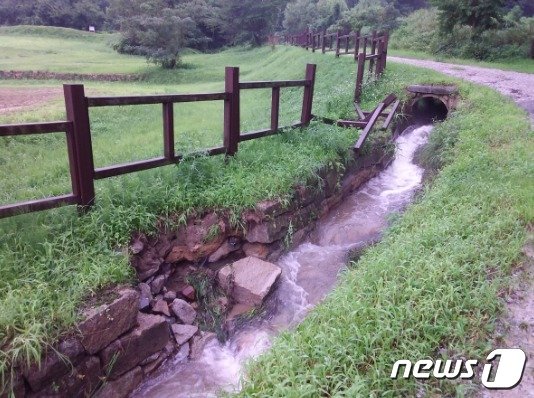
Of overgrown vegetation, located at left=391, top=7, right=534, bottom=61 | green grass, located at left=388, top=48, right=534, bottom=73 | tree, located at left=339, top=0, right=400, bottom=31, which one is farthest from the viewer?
tree, located at left=339, top=0, right=400, bottom=31

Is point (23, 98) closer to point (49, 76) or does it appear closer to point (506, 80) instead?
point (49, 76)

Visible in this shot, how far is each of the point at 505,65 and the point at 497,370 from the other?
17.8 m

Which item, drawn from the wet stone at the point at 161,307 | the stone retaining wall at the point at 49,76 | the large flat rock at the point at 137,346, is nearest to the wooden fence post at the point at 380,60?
the wet stone at the point at 161,307

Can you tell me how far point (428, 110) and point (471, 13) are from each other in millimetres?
8672

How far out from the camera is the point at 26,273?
155 inches

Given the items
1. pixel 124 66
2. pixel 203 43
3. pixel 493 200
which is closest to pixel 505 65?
pixel 493 200

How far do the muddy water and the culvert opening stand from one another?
4.03 metres

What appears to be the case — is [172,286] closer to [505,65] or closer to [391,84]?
[391,84]

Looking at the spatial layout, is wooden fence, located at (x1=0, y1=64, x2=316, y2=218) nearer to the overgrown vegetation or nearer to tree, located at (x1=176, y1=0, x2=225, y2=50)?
the overgrown vegetation

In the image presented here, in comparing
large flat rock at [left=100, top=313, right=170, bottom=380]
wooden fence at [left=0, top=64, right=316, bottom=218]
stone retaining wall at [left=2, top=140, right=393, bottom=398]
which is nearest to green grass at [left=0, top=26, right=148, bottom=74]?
wooden fence at [left=0, top=64, right=316, bottom=218]

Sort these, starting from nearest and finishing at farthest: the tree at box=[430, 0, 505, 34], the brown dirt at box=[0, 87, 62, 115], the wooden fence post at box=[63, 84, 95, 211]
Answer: the wooden fence post at box=[63, 84, 95, 211], the brown dirt at box=[0, 87, 62, 115], the tree at box=[430, 0, 505, 34]

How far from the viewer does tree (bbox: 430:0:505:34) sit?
18.2m

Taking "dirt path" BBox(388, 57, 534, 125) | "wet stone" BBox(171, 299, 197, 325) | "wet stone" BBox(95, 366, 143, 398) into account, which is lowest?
"wet stone" BBox(95, 366, 143, 398)

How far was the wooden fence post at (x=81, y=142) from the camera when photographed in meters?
4.42
